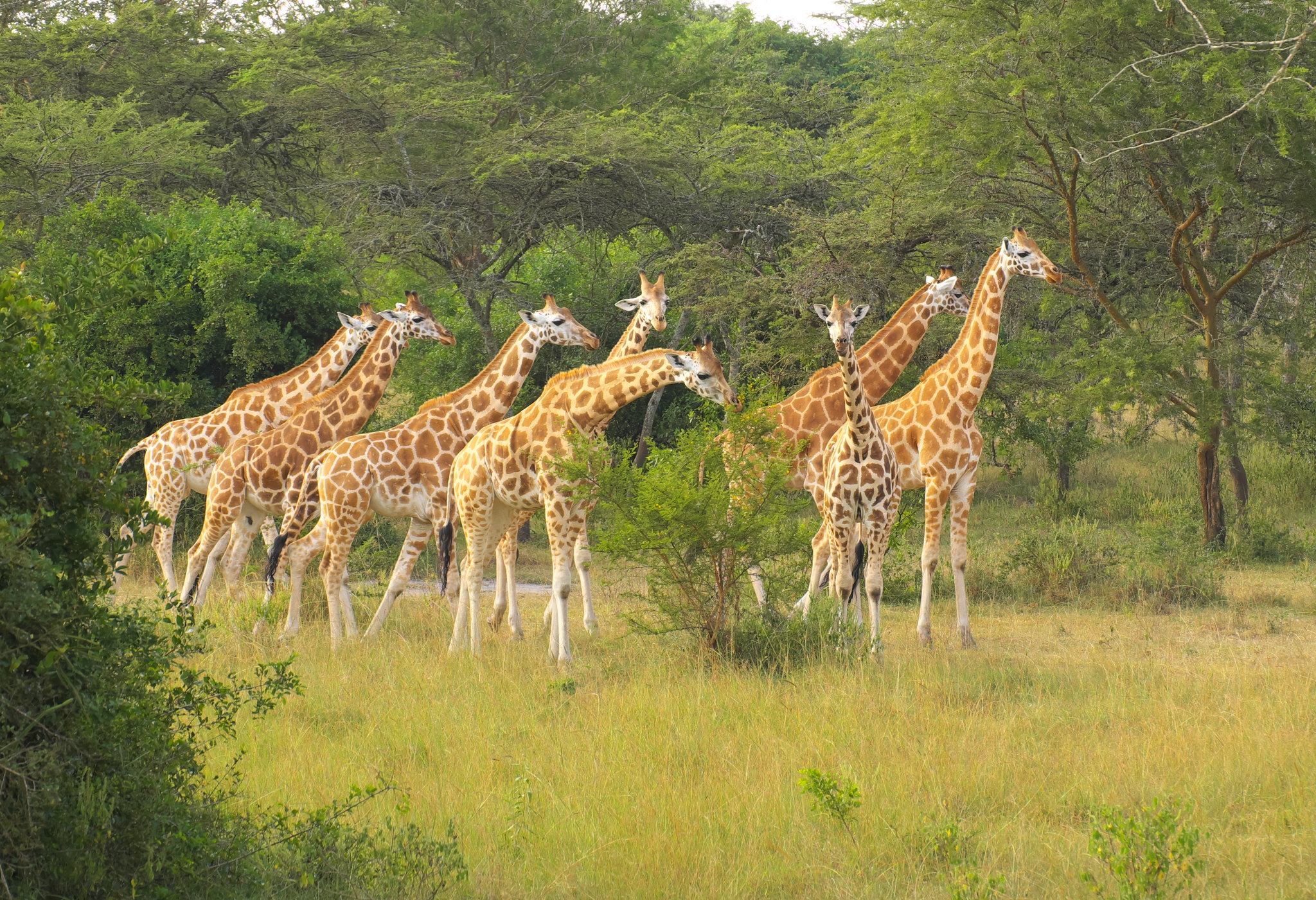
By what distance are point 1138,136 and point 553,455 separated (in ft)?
20.6

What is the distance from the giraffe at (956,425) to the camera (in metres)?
8.84

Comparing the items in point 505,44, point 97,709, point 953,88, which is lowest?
point 97,709

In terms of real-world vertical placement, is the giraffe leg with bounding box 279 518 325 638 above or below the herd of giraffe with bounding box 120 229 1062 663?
below

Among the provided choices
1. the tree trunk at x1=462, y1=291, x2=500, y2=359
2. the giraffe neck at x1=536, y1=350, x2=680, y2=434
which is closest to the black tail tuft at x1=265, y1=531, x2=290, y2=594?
the giraffe neck at x1=536, y1=350, x2=680, y2=434

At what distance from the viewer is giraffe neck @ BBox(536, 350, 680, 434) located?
802 cm

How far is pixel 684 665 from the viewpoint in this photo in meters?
7.55

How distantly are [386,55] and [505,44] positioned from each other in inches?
148

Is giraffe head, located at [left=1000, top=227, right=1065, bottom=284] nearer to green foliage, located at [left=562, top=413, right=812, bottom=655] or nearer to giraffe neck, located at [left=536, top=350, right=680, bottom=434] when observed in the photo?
green foliage, located at [left=562, top=413, right=812, bottom=655]

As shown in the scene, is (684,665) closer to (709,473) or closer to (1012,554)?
(709,473)

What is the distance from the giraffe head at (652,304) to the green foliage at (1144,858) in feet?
20.0

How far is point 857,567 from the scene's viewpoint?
27.1 feet

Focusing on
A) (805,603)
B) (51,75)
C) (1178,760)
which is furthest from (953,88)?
(51,75)

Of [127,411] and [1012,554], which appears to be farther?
[1012,554]

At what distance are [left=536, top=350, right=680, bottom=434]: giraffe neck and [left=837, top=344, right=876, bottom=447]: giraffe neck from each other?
3.56 ft
